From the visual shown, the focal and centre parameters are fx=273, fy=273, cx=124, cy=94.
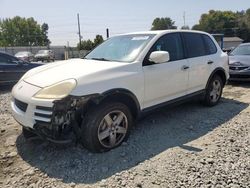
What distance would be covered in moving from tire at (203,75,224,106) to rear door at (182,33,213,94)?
0.25m

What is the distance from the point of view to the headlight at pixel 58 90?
337cm

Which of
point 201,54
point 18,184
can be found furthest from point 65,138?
point 201,54

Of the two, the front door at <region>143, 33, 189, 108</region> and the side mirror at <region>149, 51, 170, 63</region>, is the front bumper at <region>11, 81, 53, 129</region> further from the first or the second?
the side mirror at <region>149, 51, 170, 63</region>

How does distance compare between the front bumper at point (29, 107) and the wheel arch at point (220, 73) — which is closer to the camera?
the front bumper at point (29, 107)

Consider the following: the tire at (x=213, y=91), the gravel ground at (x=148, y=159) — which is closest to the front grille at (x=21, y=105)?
the gravel ground at (x=148, y=159)

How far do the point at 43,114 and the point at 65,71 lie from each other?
810mm

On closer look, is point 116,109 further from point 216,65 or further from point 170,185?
point 216,65

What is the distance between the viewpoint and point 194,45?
17.8ft

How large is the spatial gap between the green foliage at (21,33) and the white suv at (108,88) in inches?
2972

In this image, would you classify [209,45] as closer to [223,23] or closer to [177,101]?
[177,101]

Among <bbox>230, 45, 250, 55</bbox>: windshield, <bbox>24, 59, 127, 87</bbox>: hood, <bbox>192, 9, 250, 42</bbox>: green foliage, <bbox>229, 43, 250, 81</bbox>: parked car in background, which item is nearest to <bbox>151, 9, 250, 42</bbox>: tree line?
<bbox>192, 9, 250, 42</bbox>: green foliage

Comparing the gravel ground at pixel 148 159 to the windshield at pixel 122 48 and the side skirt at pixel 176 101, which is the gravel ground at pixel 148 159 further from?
the windshield at pixel 122 48

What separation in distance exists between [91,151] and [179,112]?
2.53m

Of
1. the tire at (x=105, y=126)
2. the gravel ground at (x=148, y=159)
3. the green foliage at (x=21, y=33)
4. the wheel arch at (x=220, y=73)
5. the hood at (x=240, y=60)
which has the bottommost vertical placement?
the gravel ground at (x=148, y=159)
